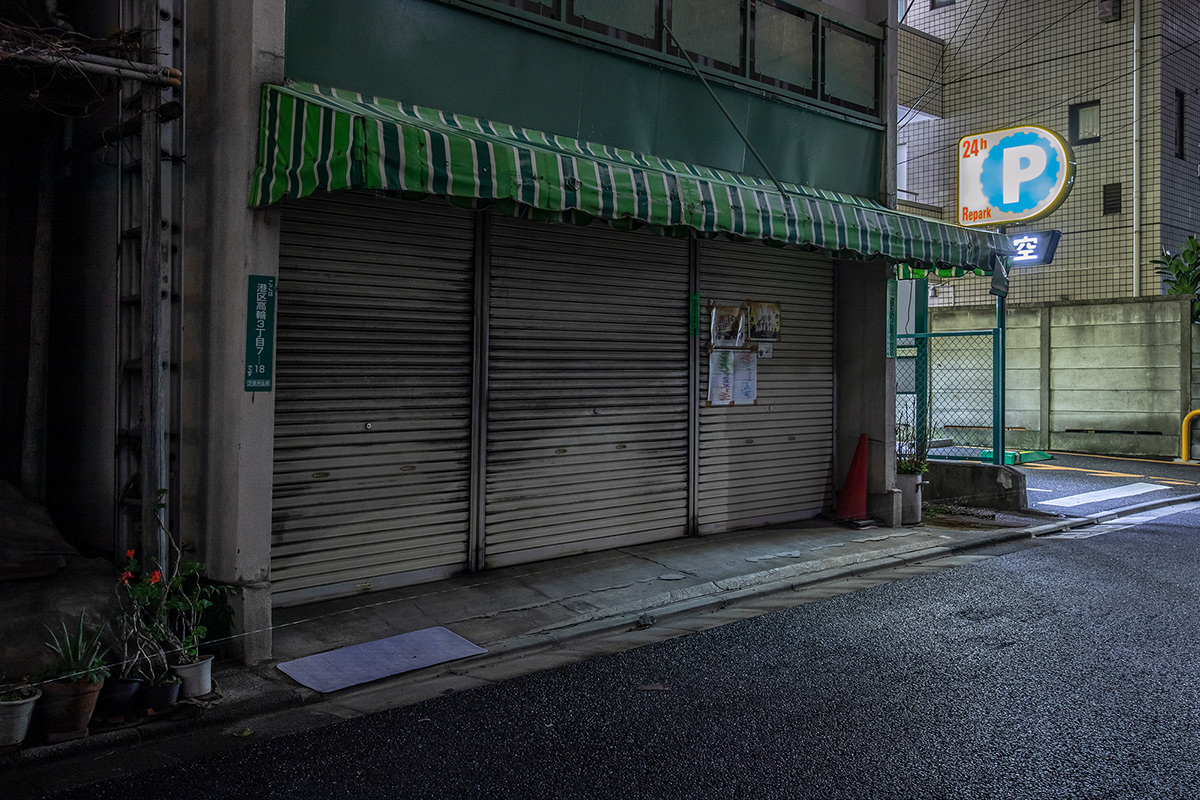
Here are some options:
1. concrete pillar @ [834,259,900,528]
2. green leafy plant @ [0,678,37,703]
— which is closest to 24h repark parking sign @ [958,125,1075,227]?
concrete pillar @ [834,259,900,528]

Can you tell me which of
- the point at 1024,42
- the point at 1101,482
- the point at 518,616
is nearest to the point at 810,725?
the point at 518,616

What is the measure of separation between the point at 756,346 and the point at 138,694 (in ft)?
24.2

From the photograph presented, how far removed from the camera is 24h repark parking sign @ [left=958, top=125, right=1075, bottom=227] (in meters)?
14.6

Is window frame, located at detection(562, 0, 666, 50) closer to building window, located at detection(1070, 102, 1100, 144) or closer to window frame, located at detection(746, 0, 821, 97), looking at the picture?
window frame, located at detection(746, 0, 821, 97)

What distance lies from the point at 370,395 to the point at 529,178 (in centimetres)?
224

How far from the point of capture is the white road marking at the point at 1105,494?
1299 centimetres

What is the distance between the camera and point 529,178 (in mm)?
6430

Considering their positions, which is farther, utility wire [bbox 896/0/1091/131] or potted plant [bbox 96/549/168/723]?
utility wire [bbox 896/0/1091/131]

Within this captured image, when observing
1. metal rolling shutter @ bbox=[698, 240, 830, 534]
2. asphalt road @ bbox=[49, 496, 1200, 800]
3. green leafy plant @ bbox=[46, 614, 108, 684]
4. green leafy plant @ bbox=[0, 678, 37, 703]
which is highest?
metal rolling shutter @ bbox=[698, 240, 830, 534]

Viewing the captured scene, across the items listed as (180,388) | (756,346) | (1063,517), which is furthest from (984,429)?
(180,388)

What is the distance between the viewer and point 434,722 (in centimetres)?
482

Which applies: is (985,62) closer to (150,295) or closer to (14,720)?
(150,295)

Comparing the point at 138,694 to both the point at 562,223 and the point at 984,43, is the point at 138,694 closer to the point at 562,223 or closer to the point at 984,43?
the point at 562,223

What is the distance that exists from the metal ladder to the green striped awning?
61 centimetres
